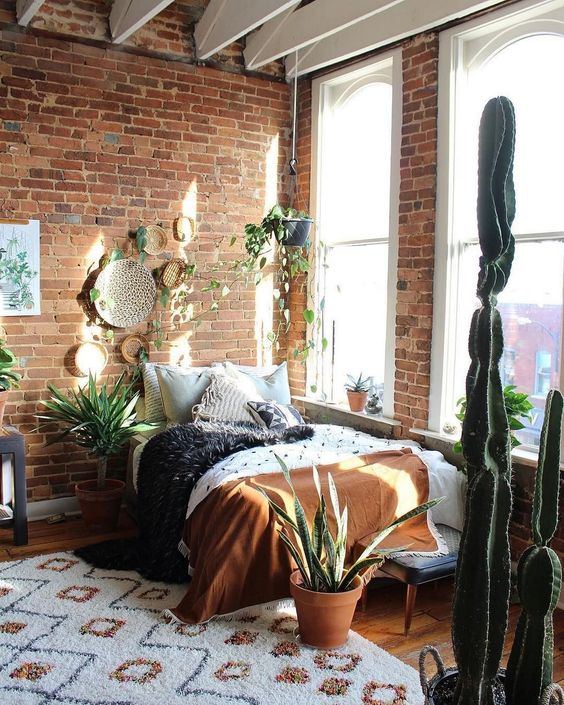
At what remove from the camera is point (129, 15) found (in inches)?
193

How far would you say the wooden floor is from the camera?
3465mm

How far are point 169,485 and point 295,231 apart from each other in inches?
82.7

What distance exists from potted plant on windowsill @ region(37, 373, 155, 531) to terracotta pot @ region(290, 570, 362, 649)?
196 cm

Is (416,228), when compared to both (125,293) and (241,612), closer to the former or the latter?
(125,293)

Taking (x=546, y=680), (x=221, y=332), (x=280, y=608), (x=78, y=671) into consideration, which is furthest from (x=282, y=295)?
(x=546, y=680)

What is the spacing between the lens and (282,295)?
20.2ft

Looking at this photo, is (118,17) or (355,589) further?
(118,17)

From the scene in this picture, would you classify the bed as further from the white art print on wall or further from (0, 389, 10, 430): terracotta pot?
the white art print on wall

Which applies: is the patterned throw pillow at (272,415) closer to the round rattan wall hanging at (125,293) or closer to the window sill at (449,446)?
the window sill at (449,446)

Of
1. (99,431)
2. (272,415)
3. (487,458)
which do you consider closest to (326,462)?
(272,415)

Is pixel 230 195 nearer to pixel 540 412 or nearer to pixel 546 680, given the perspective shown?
pixel 540 412

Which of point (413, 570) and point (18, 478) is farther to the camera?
point (18, 478)

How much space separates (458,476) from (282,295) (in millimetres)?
2418

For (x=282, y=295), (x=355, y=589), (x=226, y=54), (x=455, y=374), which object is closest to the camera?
(x=355, y=589)
